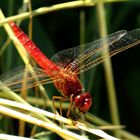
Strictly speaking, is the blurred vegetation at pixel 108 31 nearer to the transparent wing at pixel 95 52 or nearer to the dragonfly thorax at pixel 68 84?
the transparent wing at pixel 95 52

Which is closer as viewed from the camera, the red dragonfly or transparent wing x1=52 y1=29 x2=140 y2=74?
the red dragonfly

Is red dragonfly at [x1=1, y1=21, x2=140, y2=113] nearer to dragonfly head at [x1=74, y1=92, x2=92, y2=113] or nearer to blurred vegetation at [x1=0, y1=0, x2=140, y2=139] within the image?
dragonfly head at [x1=74, y1=92, x2=92, y2=113]

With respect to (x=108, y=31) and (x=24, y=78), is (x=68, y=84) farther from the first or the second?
(x=108, y=31)

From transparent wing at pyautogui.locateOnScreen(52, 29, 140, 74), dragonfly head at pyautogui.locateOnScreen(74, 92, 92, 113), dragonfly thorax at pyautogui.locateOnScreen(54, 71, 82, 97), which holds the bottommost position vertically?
dragonfly head at pyautogui.locateOnScreen(74, 92, 92, 113)

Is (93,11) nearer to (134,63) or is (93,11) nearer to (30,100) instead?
(134,63)

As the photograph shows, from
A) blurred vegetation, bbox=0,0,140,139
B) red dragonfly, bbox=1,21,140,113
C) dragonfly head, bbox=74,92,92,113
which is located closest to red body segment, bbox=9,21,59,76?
red dragonfly, bbox=1,21,140,113

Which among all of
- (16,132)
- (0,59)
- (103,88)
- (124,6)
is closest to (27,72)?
(0,59)
